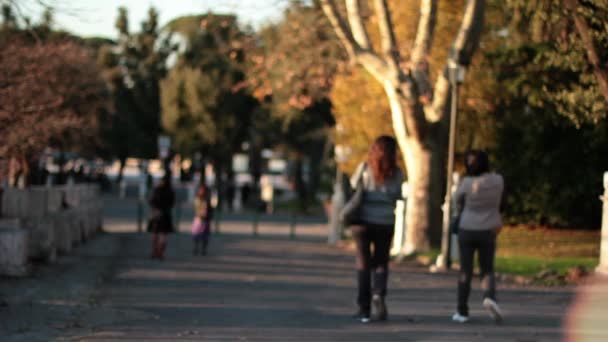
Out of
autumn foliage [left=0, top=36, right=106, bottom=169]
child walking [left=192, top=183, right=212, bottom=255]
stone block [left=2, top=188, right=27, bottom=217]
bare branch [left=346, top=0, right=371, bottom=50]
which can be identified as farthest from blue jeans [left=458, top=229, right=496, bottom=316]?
child walking [left=192, top=183, right=212, bottom=255]

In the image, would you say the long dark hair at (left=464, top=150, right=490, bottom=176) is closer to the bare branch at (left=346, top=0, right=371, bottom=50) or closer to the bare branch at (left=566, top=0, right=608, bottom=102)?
the bare branch at (left=566, top=0, right=608, bottom=102)

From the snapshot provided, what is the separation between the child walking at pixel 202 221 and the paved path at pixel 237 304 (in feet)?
4.08

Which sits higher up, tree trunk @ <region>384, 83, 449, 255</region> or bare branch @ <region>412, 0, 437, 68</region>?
bare branch @ <region>412, 0, 437, 68</region>

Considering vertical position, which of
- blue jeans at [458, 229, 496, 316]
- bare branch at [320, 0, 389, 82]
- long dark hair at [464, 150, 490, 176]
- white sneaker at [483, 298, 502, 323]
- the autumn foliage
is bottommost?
white sneaker at [483, 298, 502, 323]

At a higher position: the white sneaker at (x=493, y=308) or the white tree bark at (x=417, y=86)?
the white tree bark at (x=417, y=86)

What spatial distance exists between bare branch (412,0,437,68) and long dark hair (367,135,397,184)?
11.2 m

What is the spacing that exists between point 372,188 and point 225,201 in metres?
52.0

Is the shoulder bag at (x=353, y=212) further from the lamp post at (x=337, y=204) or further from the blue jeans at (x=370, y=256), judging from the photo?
the lamp post at (x=337, y=204)

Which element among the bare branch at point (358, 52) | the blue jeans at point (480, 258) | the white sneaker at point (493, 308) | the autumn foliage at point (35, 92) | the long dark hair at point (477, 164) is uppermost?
the bare branch at point (358, 52)

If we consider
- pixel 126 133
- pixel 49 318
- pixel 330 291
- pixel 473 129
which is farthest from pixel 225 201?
pixel 49 318

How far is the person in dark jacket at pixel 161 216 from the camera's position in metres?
22.1

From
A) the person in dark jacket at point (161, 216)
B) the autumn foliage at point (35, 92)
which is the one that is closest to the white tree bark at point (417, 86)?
the person in dark jacket at point (161, 216)

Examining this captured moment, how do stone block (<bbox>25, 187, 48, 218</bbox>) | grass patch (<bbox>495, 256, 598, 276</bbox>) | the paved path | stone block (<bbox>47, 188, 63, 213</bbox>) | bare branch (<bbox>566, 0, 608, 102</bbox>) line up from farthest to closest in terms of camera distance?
1. stone block (<bbox>47, 188, 63, 213</bbox>)
2. grass patch (<bbox>495, 256, 598, 276</bbox>)
3. stone block (<bbox>25, 187, 48, 218</bbox>)
4. bare branch (<bbox>566, 0, 608, 102</bbox>)
5. the paved path

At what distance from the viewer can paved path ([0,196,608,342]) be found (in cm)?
1102
